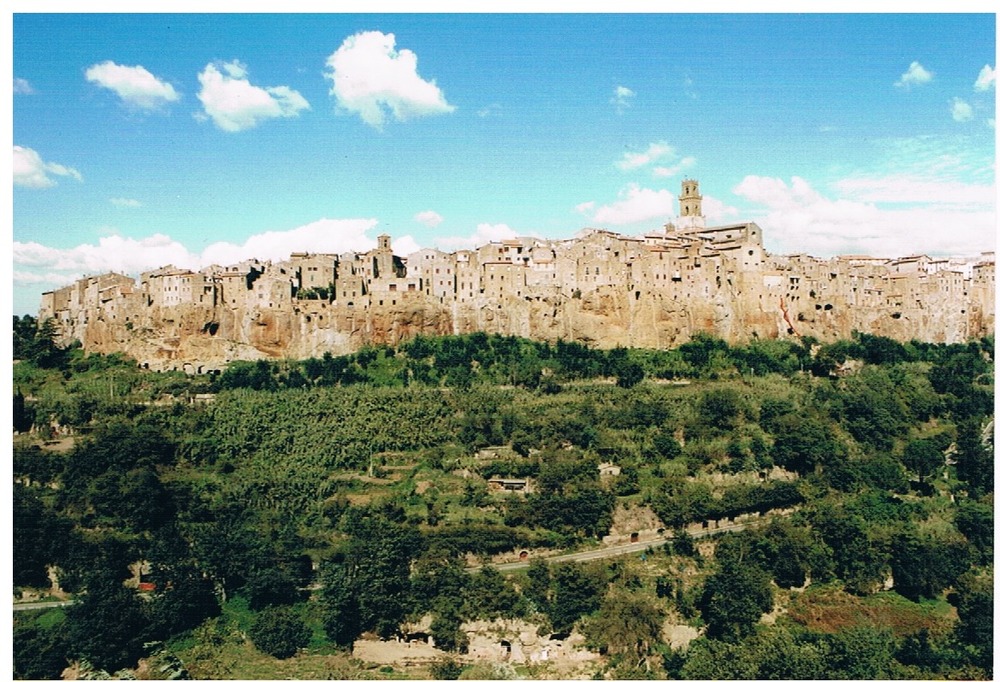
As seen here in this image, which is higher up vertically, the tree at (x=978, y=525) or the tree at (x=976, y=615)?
the tree at (x=978, y=525)

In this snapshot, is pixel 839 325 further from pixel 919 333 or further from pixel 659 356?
pixel 659 356

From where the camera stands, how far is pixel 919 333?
3064cm

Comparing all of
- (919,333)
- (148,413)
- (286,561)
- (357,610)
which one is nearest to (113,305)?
(148,413)

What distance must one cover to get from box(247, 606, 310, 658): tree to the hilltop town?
1159cm

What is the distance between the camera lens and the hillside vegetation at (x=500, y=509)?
15.0 metres

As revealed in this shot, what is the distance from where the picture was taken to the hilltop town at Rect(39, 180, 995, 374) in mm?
26312

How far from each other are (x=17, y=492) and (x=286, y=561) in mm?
6284

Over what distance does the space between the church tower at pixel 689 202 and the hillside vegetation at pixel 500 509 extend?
10.9 meters

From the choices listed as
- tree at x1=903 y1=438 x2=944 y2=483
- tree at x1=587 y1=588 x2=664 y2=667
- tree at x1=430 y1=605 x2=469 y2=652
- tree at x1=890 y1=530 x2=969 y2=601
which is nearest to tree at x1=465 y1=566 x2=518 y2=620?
tree at x1=430 y1=605 x2=469 y2=652

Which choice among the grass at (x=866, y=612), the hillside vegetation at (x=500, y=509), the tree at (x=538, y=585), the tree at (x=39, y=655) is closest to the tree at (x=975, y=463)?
the hillside vegetation at (x=500, y=509)

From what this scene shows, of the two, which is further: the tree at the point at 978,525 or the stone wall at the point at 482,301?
the stone wall at the point at 482,301

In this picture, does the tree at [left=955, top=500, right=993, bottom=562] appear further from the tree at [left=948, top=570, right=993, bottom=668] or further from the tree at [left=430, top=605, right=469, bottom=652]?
the tree at [left=430, top=605, right=469, bottom=652]

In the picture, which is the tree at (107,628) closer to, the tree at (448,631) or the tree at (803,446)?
the tree at (448,631)

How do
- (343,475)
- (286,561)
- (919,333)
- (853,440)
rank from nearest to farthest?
(286,561), (343,475), (853,440), (919,333)
